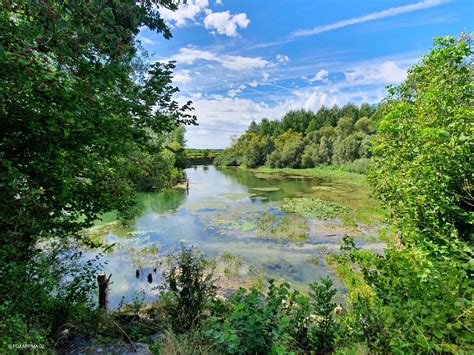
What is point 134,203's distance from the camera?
490 cm

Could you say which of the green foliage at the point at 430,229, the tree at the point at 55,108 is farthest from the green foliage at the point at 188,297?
the green foliage at the point at 430,229

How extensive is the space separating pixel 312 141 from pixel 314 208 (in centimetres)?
3998

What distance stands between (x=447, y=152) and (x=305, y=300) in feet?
8.11

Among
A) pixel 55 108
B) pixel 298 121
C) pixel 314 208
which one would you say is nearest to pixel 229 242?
pixel 314 208

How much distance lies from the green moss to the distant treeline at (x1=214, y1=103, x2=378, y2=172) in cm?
1860

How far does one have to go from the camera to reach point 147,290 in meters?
7.54

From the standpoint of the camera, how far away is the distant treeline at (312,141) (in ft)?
141

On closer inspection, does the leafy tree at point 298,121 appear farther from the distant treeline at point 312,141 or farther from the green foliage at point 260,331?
the green foliage at point 260,331

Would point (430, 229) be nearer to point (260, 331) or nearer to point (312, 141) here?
point (260, 331)

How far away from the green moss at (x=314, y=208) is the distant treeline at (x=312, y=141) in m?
18.6

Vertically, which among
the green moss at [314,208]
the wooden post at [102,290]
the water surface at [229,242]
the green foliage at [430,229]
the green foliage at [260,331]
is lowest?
the water surface at [229,242]

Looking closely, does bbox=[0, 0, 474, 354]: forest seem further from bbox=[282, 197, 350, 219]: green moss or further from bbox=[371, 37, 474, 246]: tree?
bbox=[282, 197, 350, 219]: green moss

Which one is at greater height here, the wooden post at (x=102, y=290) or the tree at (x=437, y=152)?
the tree at (x=437, y=152)

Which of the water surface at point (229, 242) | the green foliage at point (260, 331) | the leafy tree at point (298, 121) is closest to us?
the green foliage at point (260, 331)
